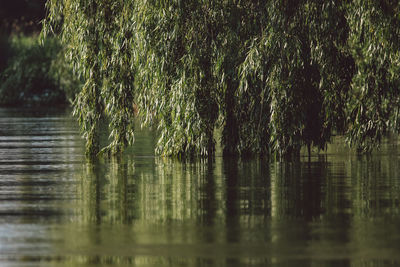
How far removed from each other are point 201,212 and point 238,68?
6.42m

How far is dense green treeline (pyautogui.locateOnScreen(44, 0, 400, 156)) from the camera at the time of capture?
57.0ft

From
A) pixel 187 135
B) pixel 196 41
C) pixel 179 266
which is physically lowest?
pixel 179 266

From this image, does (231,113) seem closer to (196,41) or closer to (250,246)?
(196,41)

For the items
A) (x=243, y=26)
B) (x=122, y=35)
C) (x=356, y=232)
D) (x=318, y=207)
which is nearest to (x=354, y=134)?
(x=243, y=26)

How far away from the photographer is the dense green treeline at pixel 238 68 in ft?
57.0

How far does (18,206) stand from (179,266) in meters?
4.22

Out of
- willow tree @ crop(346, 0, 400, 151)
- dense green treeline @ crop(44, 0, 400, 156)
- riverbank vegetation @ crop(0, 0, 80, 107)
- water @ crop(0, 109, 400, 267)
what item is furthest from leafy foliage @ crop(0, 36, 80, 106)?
willow tree @ crop(346, 0, 400, 151)

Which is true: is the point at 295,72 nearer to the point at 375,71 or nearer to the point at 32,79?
the point at 375,71

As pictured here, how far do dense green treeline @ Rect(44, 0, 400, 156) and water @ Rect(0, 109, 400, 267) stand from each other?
2.00 feet

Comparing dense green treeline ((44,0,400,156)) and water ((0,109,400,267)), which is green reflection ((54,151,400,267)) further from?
dense green treeline ((44,0,400,156))

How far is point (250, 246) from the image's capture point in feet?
30.1

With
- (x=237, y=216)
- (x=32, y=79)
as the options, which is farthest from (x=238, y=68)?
(x=32, y=79)

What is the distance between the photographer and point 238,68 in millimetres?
17594

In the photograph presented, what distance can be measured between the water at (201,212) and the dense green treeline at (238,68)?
2.00ft
